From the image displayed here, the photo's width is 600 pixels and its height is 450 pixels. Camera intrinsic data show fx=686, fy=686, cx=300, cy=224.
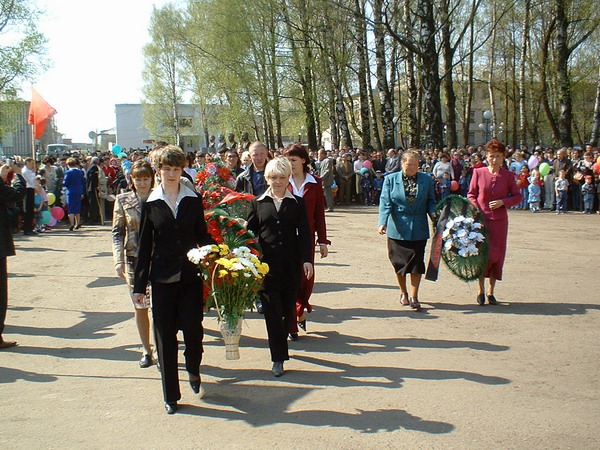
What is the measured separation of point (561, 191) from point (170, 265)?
721 inches

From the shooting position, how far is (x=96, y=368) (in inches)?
252

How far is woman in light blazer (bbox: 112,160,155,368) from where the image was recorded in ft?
20.7

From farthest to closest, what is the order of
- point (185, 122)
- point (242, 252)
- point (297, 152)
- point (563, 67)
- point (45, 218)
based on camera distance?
point (185, 122), point (563, 67), point (45, 218), point (297, 152), point (242, 252)

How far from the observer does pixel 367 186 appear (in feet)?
83.3

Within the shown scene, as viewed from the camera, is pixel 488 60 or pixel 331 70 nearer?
pixel 331 70

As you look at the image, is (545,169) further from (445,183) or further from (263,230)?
(263,230)

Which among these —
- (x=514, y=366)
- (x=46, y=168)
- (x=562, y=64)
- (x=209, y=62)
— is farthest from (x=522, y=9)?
(x=514, y=366)

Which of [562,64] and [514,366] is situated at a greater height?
[562,64]

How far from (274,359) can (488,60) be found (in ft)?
156

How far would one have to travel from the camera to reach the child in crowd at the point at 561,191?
2105cm

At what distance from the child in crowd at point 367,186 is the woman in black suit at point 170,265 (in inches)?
786

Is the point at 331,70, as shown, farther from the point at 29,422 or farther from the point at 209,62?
the point at 29,422

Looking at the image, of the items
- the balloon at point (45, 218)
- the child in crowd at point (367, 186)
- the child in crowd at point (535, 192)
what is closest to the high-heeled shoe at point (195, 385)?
the balloon at point (45, 218)

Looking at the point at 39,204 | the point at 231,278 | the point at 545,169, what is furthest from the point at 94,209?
the point at 231,278
